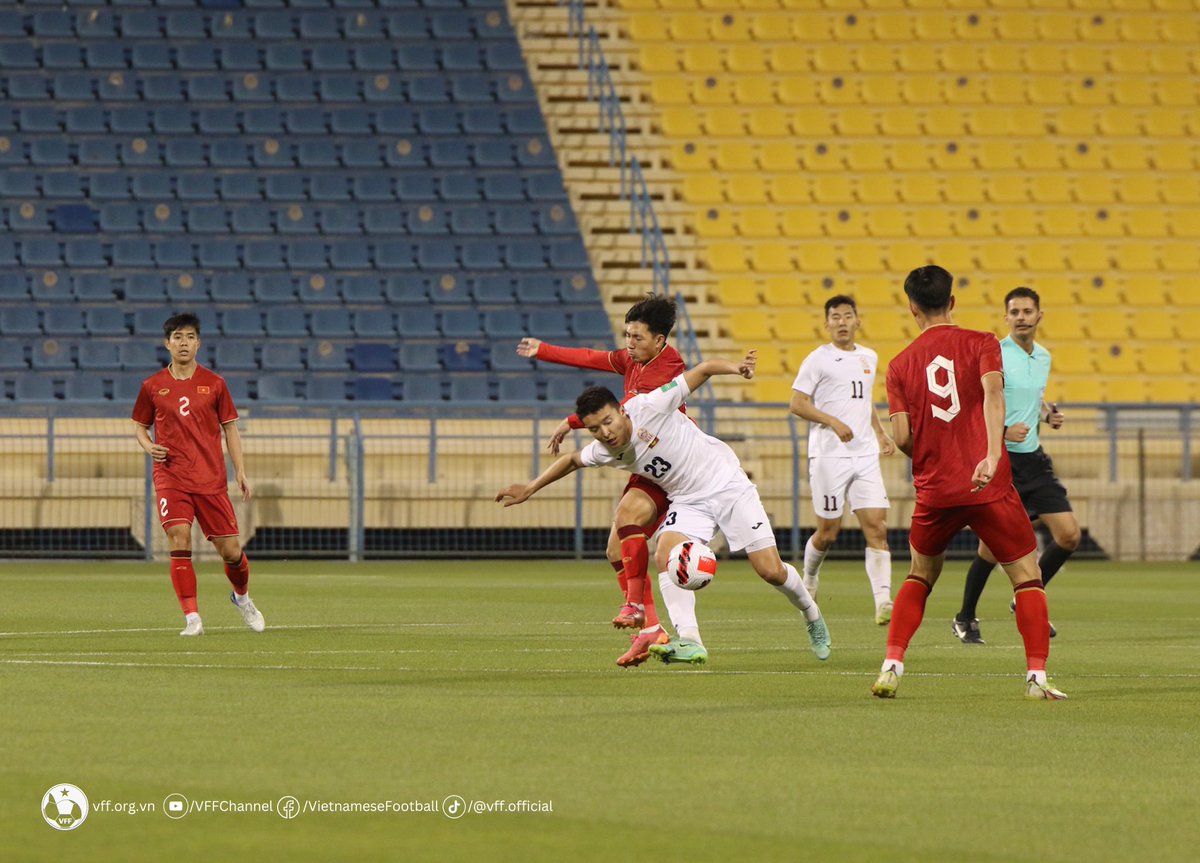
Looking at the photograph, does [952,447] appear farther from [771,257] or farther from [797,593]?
[771,257]

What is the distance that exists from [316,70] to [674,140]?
588 cm

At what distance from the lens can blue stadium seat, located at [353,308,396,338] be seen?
91.4 ft

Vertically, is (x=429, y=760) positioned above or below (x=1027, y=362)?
below

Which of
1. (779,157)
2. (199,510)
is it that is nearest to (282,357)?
(779,157)

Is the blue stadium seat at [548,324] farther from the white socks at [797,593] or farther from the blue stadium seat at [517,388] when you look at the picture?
the white socks at [797,593]

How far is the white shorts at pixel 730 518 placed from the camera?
414 inches

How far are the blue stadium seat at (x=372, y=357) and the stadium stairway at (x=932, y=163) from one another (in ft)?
15.9

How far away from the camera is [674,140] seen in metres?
32.0

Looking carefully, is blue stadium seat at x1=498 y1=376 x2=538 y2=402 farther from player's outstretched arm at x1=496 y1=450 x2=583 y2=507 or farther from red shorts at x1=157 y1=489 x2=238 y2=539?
player's outstretched arm at x1=496 y1=450 x2=583 y2=507

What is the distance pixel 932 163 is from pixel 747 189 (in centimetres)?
313

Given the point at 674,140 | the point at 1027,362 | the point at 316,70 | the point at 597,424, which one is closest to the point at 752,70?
the point at 674,140

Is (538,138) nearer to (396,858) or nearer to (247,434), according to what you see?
(247,434)

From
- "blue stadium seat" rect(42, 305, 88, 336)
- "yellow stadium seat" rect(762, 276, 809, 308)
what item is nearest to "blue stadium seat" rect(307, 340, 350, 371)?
"blue stadium seat" rect(42, 305, 88, 336)

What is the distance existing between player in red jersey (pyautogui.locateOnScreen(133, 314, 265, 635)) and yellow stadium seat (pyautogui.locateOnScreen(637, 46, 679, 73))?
67.0 feet
